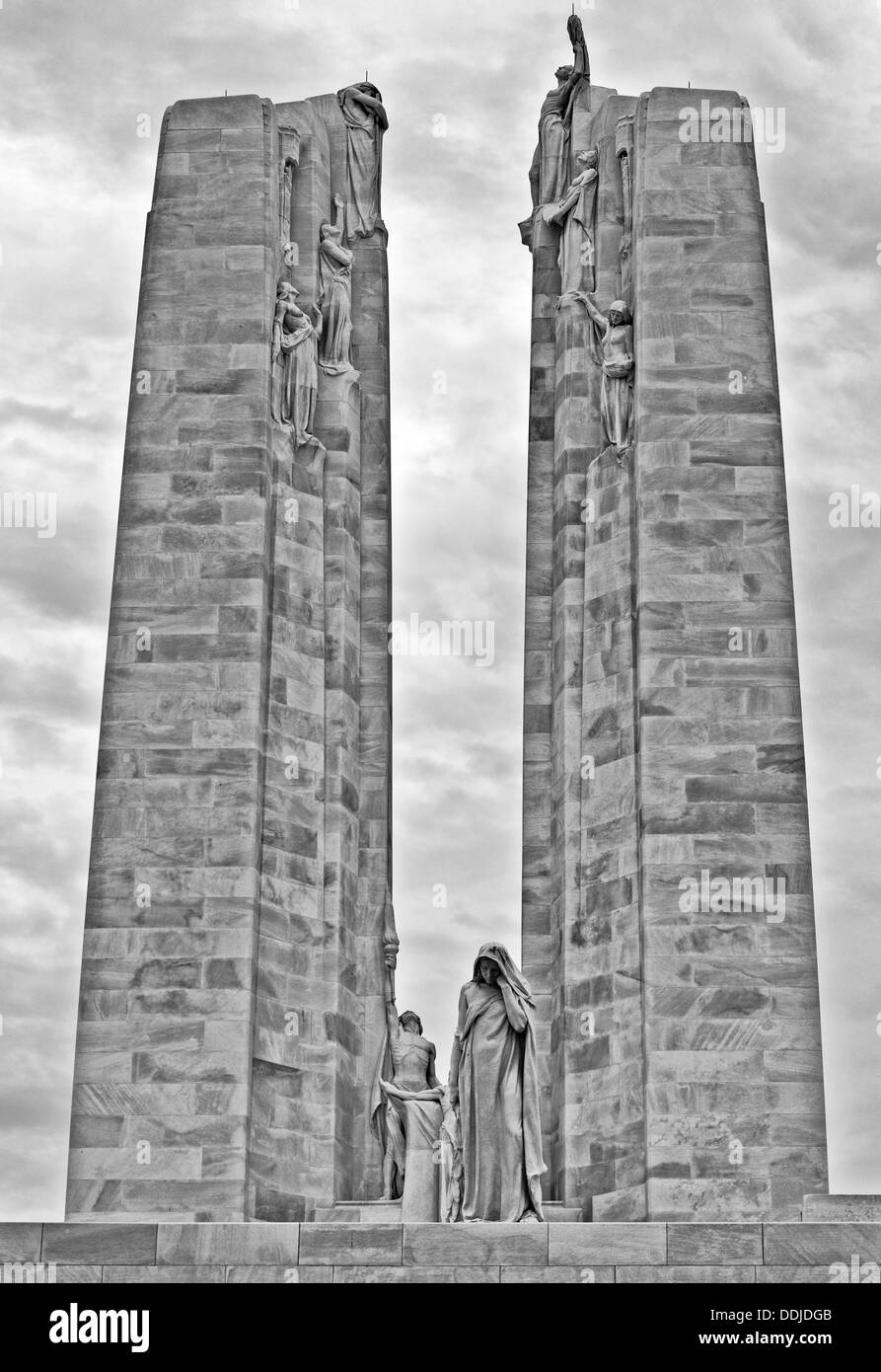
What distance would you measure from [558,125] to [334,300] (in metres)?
3.57

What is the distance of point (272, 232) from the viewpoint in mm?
26938

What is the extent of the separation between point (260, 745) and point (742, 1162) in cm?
599

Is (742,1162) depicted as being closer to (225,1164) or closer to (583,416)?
(225,1164)

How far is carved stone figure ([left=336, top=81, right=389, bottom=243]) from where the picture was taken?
28.3 m

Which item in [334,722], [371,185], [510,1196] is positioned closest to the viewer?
[510,1196]

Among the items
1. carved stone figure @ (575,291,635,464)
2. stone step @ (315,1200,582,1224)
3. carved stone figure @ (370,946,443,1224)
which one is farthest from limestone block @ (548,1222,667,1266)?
carved stone figure @ (575,291,635,464)

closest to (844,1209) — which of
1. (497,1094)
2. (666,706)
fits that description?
(497,1094)

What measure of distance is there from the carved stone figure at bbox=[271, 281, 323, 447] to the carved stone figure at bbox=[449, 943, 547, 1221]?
22.3ft

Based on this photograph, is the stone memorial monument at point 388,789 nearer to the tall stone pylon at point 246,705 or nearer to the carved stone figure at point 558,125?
the tall stone pylon at point 246,705

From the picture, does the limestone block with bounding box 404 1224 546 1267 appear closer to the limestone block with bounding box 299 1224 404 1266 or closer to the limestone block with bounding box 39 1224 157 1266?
the limestone block with bounding box 299 1224 404 1266

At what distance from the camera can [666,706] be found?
2491 cm

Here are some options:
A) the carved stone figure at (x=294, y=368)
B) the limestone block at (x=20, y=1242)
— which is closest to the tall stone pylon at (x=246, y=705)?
the carved stone figure at (x=294, y=368)

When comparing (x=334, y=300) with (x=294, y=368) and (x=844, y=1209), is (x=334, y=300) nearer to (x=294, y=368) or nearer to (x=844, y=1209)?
(x=294, y=368)
